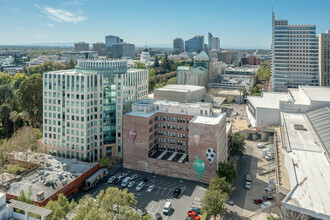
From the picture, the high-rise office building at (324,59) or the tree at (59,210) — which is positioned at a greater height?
the high-rise office building at (324,59)

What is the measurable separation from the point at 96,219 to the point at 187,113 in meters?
40.1

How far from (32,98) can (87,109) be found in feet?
127

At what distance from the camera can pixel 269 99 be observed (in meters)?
115

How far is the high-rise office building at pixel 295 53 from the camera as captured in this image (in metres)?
139

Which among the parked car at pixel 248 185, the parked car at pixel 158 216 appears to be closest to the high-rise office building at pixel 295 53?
the parked car at pixel 248 185

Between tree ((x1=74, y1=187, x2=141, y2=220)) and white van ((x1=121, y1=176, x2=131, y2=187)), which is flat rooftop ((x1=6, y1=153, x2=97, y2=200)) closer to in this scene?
white van ((x1=121, y1=176, x2=131, y2=187))

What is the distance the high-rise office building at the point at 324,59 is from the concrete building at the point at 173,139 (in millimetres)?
99227

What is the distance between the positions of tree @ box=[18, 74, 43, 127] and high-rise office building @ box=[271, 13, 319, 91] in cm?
11328

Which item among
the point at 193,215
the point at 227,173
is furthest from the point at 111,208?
the point at 227,173

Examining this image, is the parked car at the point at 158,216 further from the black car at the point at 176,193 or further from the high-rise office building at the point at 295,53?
the high-rise office building at the point at 295,53

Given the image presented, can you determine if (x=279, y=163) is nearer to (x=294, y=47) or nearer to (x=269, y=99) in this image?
(x=269, y=99)

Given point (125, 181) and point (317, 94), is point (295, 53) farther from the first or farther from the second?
point (125, 181)

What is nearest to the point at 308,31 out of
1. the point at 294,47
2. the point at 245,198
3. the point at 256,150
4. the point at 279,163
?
the point at 294,47

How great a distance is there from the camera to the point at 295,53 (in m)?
142
